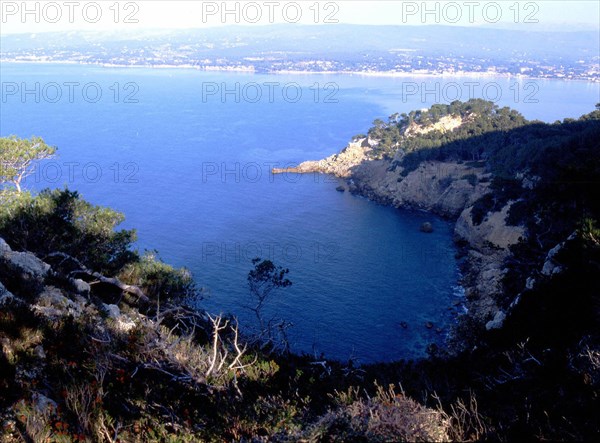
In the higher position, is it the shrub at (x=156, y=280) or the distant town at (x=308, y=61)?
the distant town at (x=308, y=61)

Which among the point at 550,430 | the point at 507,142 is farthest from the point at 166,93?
the point at 550,430

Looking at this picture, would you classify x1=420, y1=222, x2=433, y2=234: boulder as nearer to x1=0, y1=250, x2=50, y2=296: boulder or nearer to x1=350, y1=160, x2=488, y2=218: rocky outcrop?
x1=350, y1=160, x2=488, y2=218: rocky outcrop

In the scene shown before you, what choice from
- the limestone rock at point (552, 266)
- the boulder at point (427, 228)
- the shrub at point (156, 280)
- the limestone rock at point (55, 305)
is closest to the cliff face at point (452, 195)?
the boulder at point (427, 228)

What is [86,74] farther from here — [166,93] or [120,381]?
[120,381]

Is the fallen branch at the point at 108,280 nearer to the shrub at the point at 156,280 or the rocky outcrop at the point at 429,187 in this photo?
the shrub at the point at 156,280

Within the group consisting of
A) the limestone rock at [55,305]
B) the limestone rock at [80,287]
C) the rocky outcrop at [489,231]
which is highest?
the limestone rock at [55,305]

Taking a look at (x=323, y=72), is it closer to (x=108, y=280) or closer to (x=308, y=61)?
(x=308, y=61)

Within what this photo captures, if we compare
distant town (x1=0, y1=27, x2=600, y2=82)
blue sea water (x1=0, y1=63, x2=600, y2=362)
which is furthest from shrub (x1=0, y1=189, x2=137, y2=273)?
distant town (x1=0, y1=27, x2=600, y2=82)

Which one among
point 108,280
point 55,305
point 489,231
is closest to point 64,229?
point 108,280

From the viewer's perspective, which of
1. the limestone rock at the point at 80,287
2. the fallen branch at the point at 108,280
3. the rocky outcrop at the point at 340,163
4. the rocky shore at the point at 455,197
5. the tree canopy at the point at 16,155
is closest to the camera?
the limestone rock at the point at 80,287
